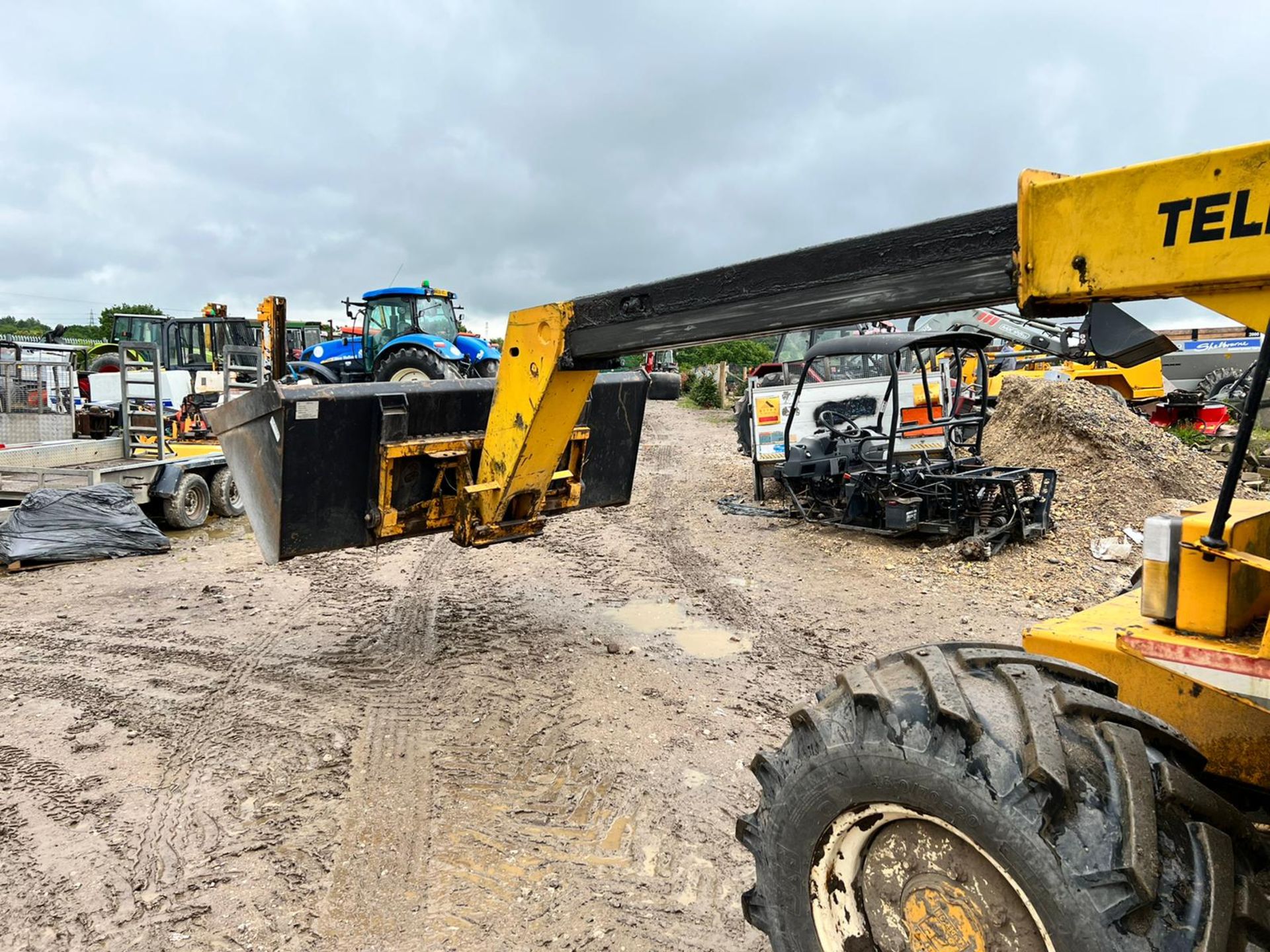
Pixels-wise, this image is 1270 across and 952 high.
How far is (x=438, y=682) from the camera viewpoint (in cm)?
444

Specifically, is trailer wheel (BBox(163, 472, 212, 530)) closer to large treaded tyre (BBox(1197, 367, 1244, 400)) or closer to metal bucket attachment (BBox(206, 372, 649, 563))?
metal bucket attachment (BBox(206, 372, 649, 563))

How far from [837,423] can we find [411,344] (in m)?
6.84

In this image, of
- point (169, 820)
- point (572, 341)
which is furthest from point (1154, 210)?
point (169, 820)

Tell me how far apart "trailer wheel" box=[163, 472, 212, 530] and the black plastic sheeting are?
0.87 m

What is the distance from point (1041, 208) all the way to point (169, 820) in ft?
11.3

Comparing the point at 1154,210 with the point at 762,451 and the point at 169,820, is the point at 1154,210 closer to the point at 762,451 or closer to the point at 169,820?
the point at 169,820

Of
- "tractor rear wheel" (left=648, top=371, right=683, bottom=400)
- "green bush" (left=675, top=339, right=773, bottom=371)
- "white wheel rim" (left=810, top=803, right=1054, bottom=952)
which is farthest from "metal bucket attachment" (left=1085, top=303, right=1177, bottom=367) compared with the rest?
"green bush" (left=675, top=339, right=773, bottom=371)

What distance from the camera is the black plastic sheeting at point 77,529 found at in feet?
23.5

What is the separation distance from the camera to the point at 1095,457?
9.02m

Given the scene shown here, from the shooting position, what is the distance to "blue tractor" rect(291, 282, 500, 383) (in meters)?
12.6

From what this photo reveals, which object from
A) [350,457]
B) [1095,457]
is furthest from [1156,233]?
[1095,457]

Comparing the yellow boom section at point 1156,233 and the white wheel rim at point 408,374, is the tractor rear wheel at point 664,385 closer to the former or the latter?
the yellow boom section at point 1156,233

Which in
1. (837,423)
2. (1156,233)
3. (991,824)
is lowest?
(991,824)

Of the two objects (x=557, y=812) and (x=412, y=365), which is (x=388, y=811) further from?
(x=412, y=365)
